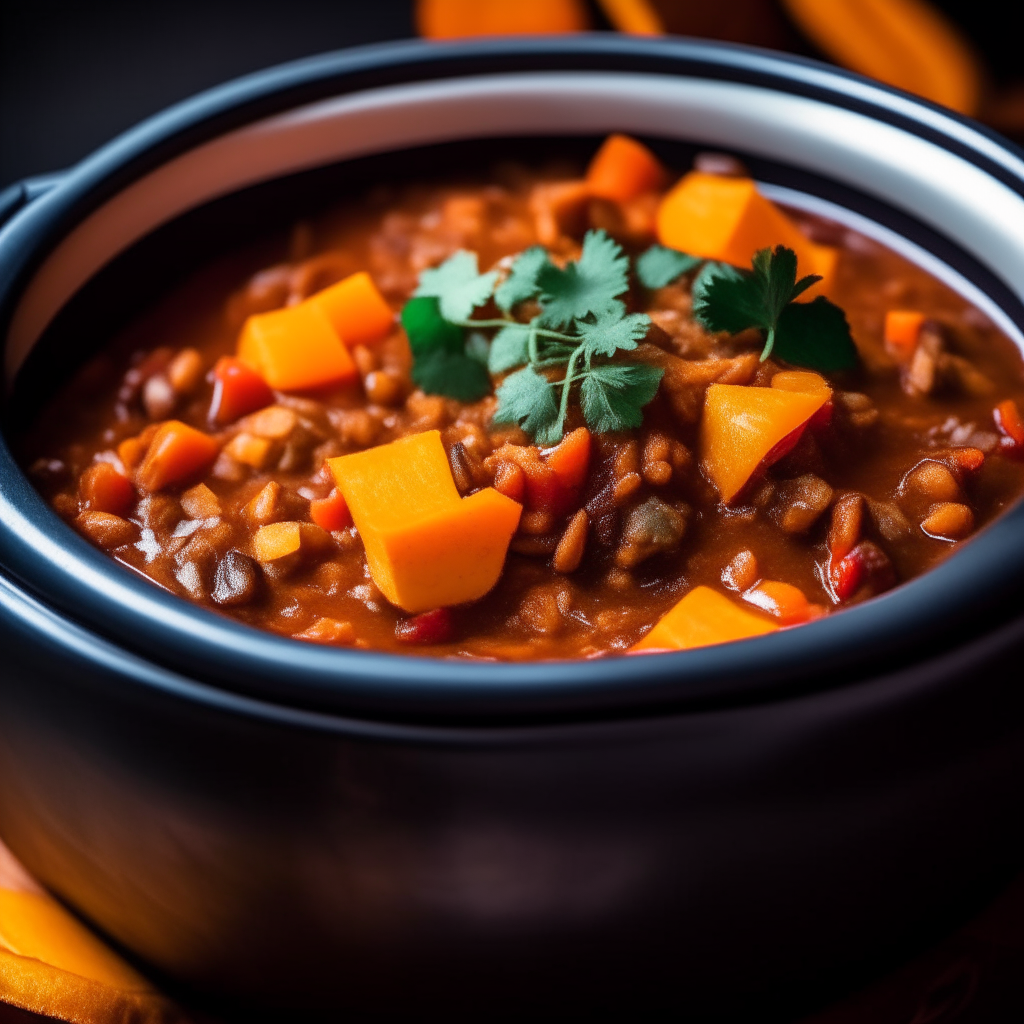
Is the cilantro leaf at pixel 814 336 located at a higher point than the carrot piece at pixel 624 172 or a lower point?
lower

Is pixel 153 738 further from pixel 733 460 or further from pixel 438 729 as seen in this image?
pixel 733 460

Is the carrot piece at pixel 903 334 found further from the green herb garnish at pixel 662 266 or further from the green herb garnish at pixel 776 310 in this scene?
the green herb garnish at pixel 662 266

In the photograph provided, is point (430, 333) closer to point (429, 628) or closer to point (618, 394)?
point (618, 394)

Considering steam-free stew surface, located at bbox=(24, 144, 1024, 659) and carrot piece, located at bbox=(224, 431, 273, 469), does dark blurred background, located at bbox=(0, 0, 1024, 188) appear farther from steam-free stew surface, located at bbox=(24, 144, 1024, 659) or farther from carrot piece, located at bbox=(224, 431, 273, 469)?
carrot piece, located at bbox=(224, 431, 273, 469)

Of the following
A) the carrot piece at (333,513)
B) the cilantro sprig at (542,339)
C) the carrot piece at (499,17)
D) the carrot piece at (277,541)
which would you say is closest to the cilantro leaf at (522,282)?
the cilantro sprig at (542,339)

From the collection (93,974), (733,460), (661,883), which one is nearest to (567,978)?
(661,883)

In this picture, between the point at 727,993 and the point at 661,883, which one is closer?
the point at 661,883

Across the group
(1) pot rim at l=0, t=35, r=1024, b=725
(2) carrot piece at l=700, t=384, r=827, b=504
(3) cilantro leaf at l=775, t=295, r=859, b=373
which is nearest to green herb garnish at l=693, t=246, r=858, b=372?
(3) cilantro leaf at l=775, t=295, r=859, b=373
